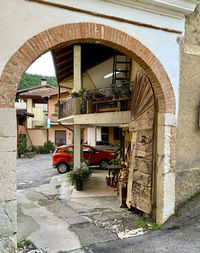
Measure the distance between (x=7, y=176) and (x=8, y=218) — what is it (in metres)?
0.67

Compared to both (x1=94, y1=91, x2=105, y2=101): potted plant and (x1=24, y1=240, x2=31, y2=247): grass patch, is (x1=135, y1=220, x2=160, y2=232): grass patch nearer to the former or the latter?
(x1=24, y1=240, x2=31, y2=247): grass patch

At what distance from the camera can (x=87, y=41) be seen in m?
4.21

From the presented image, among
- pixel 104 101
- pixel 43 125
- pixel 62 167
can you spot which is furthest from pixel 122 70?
pixel 43 125

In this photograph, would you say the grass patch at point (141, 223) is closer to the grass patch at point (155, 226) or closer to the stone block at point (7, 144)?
the grass patch at point (155, 226)

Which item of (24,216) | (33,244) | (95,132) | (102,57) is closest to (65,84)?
(102,57)

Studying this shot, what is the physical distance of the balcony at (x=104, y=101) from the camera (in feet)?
23.9

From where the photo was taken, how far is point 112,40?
419cm

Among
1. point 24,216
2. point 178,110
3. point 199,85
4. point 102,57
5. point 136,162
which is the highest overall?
point 102,57

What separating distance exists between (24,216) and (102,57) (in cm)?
786

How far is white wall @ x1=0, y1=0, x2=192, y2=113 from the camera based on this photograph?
136 inches

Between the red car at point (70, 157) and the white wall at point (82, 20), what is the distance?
7.87 meters

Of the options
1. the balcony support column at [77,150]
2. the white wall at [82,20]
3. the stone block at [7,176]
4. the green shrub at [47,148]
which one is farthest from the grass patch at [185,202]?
the green shrub at [47,148]

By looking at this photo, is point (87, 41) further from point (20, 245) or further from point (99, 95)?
point (99, 95)

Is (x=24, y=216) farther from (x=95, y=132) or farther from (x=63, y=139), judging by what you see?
(x=63, y=139)
